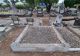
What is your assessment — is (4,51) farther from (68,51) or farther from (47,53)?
(68,51)

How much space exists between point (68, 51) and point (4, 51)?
2.76 meters

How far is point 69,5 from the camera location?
60.8 meters

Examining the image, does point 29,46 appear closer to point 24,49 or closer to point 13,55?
point 24,49

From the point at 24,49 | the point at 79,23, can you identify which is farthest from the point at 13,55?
the point at 79,23

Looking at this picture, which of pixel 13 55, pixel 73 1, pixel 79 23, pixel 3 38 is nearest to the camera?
pixel 13 55

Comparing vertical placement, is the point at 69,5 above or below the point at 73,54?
below

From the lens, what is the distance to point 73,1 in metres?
58.2

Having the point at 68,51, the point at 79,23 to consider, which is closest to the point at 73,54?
the point at 68,51

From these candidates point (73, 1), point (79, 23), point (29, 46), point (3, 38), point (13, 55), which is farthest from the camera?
point (73, 1)

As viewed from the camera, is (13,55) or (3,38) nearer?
(13,55)

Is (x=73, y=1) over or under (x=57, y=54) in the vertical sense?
under

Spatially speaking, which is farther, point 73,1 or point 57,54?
point 73,1

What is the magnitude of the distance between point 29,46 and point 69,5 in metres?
52.6

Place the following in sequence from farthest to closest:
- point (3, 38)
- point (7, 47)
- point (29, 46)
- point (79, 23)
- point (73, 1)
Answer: point (73, 1), point (79, 23), point (3, 38), point (7, 47), point (29, 46)
